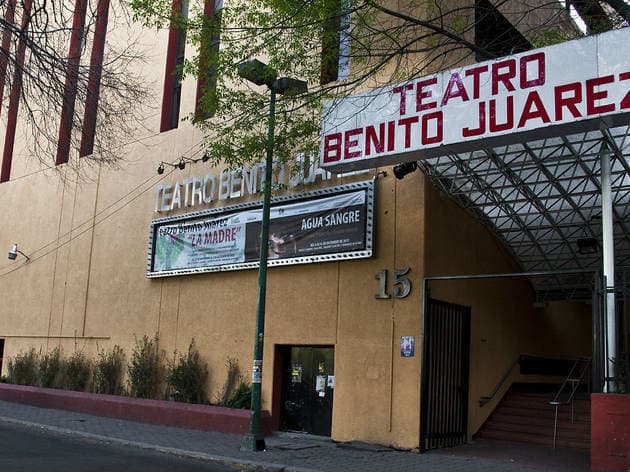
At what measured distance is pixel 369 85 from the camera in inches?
589

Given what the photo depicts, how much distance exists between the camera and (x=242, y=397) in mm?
15477

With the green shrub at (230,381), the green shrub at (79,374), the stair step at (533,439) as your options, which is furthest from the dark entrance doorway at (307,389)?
the green shrub at (79,374)

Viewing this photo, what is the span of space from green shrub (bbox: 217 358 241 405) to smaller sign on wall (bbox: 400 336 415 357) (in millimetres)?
4429

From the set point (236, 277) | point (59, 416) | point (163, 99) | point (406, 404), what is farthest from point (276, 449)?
point (163, 99)

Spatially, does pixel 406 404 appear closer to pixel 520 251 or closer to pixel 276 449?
pixel 276 449

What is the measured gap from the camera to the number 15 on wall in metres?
13.5

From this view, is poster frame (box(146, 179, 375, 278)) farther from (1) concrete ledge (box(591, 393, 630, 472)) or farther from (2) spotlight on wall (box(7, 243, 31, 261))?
(2) spotlight on wall (box(7, 243, 31, 261))

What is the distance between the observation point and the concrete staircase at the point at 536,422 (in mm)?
13839

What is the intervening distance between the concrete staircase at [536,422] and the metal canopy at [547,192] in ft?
9.90

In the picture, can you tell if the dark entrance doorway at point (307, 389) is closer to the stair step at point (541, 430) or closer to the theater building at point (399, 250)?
the theater building at point (399, 250)

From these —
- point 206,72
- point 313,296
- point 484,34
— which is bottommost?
point 313,296

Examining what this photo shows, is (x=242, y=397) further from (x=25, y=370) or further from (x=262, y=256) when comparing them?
(x=25, y=370)

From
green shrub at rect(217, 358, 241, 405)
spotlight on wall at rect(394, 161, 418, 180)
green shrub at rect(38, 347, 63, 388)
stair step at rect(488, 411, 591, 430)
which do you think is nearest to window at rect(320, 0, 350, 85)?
spotlight on wall at rect(394, 161, 418, 180)

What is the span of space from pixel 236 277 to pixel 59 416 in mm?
5490
